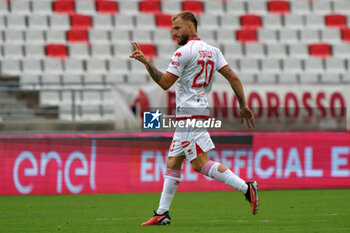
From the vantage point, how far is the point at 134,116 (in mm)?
11992

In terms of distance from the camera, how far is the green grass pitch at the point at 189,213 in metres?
6.01

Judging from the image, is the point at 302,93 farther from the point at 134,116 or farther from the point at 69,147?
the point at 69,147

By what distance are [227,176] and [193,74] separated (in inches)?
38.0

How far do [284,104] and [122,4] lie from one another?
6.60 meters

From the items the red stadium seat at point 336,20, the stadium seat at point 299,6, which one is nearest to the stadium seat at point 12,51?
the stadium seat at point 299,6

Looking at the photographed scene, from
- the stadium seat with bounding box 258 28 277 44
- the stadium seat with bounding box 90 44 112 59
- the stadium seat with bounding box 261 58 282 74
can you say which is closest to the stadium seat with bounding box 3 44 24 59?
A: the stadium seat with bounding box 90 44 112 59

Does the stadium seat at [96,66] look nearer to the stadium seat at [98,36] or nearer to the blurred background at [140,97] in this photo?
the blurred background at [140,97]

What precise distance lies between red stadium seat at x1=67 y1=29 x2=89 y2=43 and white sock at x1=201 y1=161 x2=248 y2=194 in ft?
35.9

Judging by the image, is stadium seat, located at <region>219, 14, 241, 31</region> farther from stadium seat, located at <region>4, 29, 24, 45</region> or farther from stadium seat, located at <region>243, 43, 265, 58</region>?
stadium seat, located at <region>4, 29, 24, 45</region>

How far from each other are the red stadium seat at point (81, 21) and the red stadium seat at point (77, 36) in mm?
374

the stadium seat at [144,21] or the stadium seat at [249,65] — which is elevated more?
the stadium seat at [144,21]

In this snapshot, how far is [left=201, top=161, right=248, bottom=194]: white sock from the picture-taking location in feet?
19.2

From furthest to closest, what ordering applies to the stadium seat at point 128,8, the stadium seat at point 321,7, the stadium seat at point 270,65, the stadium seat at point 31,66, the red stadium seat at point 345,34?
the stadium seat at point 321,7 → the red stadium seat at point 345,34 → the stadium seat at point 128,8 → the stadium seat at point 270,65 → the stadium seat at point 31,66

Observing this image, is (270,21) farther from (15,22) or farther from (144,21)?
(15,22)
